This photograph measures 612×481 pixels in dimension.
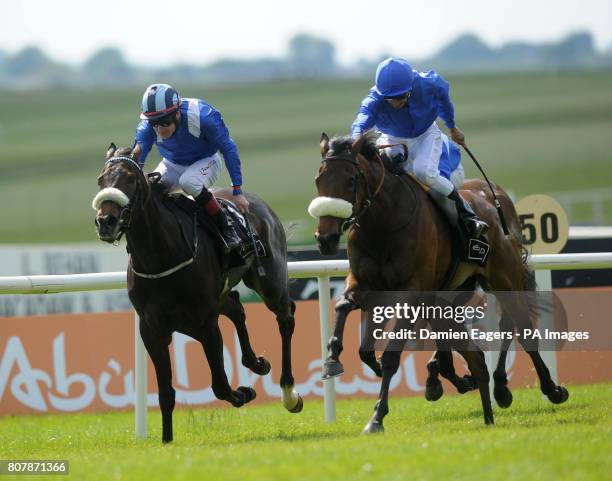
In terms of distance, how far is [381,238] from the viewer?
757 centimetres

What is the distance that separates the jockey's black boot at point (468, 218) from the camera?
804 centimetres

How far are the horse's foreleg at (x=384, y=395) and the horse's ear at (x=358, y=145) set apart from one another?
4.11 feet

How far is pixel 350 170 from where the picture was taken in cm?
724

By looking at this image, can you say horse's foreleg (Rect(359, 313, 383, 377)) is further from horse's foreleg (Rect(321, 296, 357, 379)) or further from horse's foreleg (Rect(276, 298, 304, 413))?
horse's foreleg (Rect(276, 298, 304, 413))

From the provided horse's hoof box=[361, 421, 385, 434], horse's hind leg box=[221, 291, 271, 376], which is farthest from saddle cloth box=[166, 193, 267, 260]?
horse's hoof box=[361, 421, 385, 434]

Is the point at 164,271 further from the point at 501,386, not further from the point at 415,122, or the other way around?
the point at 501,386

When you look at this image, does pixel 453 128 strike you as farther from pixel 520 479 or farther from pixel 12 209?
pixel 12 209

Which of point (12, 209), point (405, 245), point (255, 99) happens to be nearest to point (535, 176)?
point (12, 209)

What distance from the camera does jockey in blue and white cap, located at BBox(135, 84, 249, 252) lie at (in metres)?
7.74

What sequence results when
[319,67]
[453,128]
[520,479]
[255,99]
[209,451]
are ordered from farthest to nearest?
[319,67]
[255,99]
[453,128]
[209,451]
[520,479]

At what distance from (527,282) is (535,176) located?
40675mm

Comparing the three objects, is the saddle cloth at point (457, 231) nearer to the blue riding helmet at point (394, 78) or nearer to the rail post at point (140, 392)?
the blue riding helmet at point (394, 78)

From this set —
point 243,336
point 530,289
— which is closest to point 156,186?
point 243,336

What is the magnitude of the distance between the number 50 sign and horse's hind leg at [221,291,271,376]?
8.73ft
